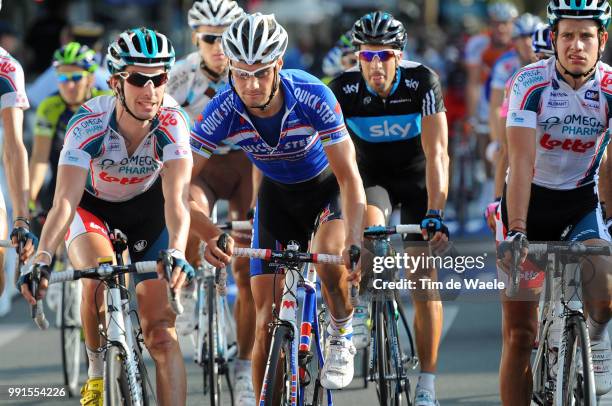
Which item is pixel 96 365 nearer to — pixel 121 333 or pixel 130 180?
pixel 121 333

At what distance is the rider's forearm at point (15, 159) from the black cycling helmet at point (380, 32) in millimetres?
2065

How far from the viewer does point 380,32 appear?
8.02 metres

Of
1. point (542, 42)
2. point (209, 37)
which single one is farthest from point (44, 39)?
point (542, 42)

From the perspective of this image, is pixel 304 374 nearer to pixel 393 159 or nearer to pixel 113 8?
pixel 393 159

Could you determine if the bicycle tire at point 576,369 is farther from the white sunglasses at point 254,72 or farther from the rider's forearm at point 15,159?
the rider's forearm at point 15,159

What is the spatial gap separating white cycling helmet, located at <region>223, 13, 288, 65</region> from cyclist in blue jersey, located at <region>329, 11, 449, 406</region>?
1.37m

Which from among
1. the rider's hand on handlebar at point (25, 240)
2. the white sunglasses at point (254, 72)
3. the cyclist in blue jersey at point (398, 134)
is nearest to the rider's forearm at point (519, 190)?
the cyclist in blue jersey at point (398, 134)

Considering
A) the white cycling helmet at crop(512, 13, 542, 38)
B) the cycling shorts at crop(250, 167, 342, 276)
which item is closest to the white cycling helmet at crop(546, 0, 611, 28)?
the cycling shorts at crop(250, 167, 342, 276)

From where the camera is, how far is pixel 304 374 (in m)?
6.77

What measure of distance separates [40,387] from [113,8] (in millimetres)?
25661

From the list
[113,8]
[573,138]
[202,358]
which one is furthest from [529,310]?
[113,8]

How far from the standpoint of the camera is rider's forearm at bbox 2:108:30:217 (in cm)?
786

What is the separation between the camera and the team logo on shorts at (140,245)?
7.28 metres

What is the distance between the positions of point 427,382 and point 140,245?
1.84 metres
